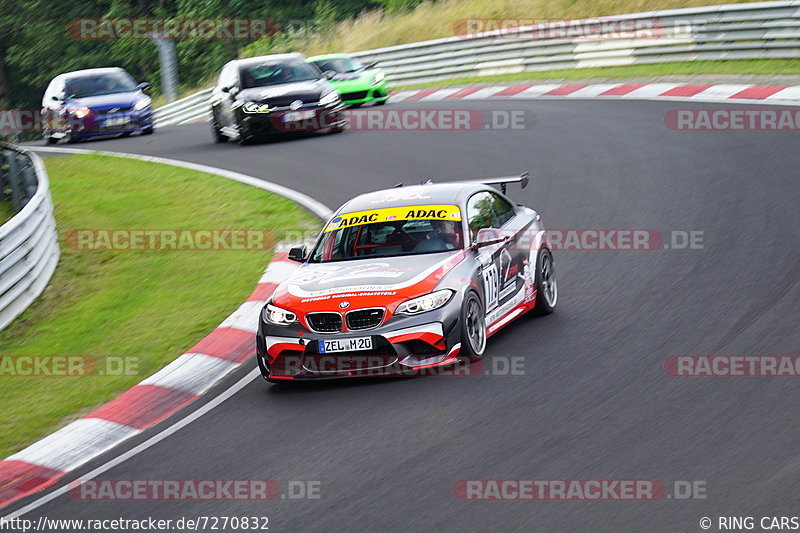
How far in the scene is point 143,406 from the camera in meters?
9.38

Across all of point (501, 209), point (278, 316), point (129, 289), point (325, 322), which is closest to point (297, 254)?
point (278, 316)

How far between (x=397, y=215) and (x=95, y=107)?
714 inches

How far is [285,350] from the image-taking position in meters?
9.02

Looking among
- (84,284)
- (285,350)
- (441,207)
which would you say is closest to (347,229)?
(441,207)

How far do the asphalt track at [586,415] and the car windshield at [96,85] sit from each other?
15.8 metres

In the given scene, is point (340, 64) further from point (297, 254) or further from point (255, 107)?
point (297, 254)

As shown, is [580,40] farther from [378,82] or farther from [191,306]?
[191,306]

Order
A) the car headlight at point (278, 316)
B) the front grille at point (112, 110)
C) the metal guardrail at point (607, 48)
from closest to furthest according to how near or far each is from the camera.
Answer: the car headlight at point (278, 316)
the metal guardrail at point (607, 48)
the front grille at point (112, 110)

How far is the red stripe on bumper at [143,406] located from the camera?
912 centimetres

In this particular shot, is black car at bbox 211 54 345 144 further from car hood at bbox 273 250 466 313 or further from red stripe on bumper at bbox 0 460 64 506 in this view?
red stripe on bumper at bbox 0 460 64 506

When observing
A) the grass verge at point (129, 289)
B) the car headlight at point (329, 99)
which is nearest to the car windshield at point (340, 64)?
the car headlight at point (329, 99)

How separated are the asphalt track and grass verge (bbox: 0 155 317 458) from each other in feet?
5.67

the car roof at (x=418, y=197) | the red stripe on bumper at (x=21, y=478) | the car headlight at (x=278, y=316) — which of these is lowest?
the red stripe on bumper at (x=21, y=478)

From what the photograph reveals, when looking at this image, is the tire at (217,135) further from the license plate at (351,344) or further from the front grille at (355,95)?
the license plate at (351,344)
